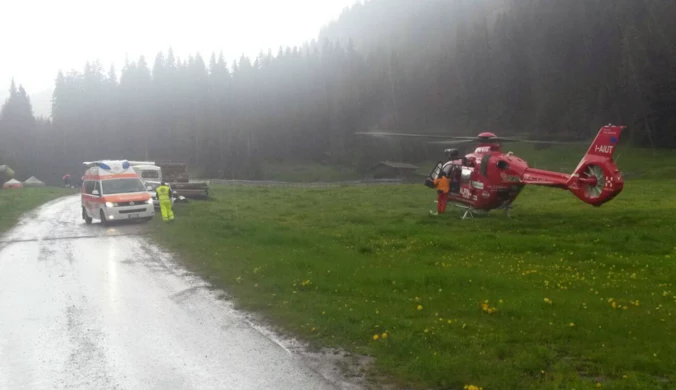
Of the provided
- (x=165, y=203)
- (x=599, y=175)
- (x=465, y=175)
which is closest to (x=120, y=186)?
(x=165, y=203)

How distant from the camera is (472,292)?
33.5 feet

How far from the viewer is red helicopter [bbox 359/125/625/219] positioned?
63.3ft

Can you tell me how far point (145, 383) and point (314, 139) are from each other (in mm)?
83696

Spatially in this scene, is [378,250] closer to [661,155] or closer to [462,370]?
[462,370]

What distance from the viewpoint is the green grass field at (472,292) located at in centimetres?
664


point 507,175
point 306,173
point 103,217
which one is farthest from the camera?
point 306,173

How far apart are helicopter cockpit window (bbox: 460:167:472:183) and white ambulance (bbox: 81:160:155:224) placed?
13.1 metres

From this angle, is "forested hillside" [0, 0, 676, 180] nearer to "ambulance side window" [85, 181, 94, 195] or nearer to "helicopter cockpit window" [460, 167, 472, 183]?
"helicopter cockpit window" [460, 167, 472, 183]

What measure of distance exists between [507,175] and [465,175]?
221cm

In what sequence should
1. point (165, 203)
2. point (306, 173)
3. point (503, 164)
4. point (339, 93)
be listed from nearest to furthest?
point (503, 164)
point (165, 203)
point (306, 173)
point (339, 93)

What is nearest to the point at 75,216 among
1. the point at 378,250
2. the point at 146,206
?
the point at 146,206

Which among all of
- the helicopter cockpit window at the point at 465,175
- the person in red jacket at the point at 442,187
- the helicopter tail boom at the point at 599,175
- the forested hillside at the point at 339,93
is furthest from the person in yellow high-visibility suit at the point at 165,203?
the forested hillside at the point at 339,93

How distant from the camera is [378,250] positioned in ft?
50.4

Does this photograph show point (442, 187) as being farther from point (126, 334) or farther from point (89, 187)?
point (126, 334)
